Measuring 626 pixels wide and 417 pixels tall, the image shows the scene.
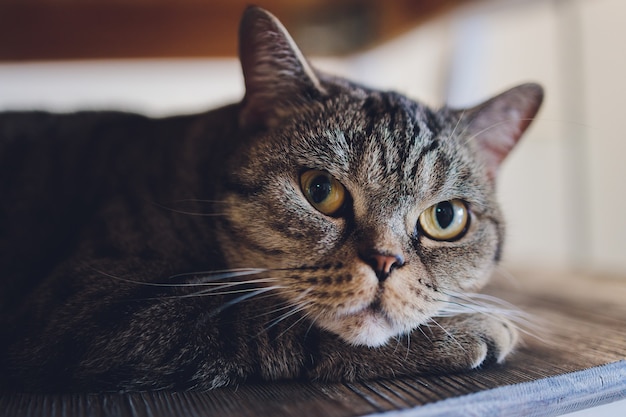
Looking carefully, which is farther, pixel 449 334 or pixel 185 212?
Answer: pixel 185 212

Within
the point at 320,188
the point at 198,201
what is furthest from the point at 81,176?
the point at 320,188

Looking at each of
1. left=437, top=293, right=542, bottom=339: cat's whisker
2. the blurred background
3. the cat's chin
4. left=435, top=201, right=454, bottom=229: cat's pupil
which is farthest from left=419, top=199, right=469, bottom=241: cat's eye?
the blurred background

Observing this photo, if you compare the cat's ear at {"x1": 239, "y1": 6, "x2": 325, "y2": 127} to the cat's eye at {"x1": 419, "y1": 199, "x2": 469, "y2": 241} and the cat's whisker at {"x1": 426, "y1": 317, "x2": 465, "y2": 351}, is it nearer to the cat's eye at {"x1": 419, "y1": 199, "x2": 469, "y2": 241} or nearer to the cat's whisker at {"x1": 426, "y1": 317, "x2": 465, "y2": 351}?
the cat's eye at {"x1": 419, "y1": 199, "x2": 469, "y2": 241}

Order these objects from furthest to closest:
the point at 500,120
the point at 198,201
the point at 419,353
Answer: the point at 500,120, the point at 198,201, the point at 419,353

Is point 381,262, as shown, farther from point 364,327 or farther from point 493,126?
point 493,126

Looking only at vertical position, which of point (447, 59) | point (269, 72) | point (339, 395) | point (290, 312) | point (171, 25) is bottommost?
point (339, 395)

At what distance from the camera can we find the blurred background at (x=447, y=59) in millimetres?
2350

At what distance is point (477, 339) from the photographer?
0.94 m

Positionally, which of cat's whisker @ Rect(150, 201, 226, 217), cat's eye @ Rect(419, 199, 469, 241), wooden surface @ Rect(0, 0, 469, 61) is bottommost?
cat's eye @ Rect(419, 199, 469, 241)

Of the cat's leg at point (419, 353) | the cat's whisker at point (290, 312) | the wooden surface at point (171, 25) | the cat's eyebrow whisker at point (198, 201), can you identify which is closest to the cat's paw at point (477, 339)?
the cat's leg at point (419, 353)

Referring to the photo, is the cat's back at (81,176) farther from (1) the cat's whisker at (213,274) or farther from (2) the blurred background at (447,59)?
(2) the blurred background at (447,59)

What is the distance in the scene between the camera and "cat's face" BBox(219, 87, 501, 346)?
0.91m

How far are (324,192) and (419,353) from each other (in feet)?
1.12

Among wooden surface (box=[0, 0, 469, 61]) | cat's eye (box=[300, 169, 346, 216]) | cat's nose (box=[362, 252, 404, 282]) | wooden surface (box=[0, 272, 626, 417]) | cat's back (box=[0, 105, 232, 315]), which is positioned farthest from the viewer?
wooden surface (box=[0, 0, 469, 61])
